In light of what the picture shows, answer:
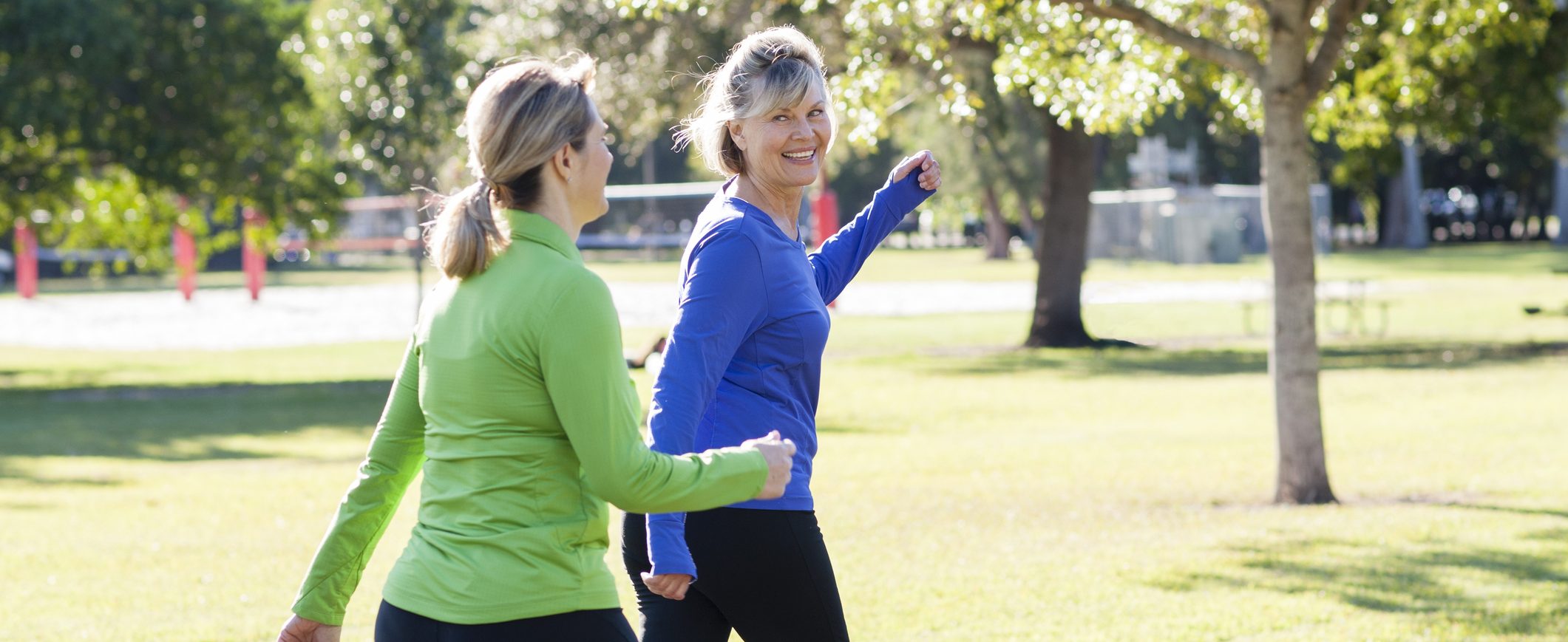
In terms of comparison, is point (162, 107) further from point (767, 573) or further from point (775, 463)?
point (775, 463)

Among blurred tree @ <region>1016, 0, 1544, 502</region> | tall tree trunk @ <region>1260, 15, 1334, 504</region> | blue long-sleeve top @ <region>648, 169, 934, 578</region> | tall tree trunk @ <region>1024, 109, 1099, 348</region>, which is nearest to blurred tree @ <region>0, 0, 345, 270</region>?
tall tree trunk @ <region>1024, 109, 1099, 348</region>

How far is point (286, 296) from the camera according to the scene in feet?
151

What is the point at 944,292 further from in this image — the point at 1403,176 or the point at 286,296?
the point at 1403,176

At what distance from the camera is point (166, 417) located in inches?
703

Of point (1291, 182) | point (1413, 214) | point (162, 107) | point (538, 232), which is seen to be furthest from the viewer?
point (1413, 214)

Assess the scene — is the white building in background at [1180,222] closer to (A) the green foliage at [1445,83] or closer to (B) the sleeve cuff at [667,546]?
(A) the green foliage at [1445,83]

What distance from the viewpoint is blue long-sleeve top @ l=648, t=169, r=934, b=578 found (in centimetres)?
315

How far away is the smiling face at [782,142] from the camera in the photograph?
11.4ft

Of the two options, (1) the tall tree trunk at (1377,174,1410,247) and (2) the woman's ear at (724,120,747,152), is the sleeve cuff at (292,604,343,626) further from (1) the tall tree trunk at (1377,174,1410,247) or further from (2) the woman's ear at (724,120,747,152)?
(1) the tall tree trunk at (1377,174,1410,247)

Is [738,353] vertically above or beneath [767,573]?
above

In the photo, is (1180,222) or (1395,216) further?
(1395,216)

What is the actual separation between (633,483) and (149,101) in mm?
18605

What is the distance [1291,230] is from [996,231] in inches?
2289

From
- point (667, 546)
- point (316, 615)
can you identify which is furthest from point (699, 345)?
point (316, 615)
